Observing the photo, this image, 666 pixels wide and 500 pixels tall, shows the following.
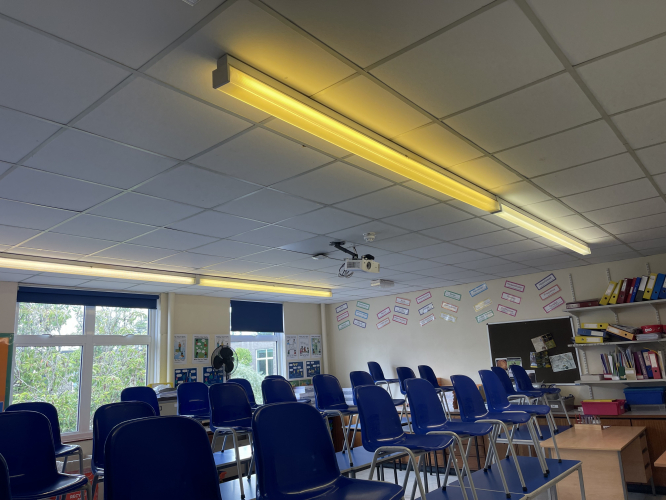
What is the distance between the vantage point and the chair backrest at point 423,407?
3.73 m

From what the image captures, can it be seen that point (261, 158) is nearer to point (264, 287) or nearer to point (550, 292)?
point (264, 287)

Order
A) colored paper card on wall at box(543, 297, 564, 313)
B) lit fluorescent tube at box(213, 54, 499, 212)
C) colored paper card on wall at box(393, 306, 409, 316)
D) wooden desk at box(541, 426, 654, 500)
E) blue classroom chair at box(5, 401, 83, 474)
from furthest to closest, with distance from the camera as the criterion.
→ colored paper card on wall at box(393, 306, 409, 316), colored paper card on wall at box(543, 297, 564, 313), wooden desk at box(541, 426, 654, 500), blue classroom chair at box(5, 401, 83, 474), lit fluorescent tube at box(213, 54, 499, 212)

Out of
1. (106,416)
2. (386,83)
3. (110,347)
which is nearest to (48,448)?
(106,416)

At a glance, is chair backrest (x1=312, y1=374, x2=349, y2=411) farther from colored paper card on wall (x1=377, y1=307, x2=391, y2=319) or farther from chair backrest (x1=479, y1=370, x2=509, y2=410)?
colored paper card on wall (x1=377, y1=307, x2=391, y2=319)

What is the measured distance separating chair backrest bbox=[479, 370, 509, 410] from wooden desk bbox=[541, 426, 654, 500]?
58cm

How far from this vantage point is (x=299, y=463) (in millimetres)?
2420

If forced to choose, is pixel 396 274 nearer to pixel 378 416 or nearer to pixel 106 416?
pixel 378 416

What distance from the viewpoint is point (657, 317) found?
22.2ft

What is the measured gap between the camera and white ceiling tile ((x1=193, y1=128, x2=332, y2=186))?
294cm

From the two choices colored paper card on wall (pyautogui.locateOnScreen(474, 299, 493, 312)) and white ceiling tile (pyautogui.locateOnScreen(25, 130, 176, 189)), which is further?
colored paper card on wall (pyautogui.locateOnScreen(474, 299, 493, 312))

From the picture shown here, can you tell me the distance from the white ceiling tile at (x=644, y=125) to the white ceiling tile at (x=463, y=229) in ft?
5.78

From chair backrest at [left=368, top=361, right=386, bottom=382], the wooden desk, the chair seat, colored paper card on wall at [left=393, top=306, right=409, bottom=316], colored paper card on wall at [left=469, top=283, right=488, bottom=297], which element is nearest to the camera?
the chair seat

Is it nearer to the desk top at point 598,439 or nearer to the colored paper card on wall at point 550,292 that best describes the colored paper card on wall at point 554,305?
the colored paper card on wall at point 550,292

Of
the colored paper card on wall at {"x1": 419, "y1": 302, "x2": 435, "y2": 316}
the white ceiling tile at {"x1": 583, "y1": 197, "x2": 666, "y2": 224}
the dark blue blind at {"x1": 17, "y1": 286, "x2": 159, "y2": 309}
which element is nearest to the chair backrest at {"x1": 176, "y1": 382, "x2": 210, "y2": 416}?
the dark blue blind at {"x1": 17, "y1": 286, "x2": 159, "y2": 309}
